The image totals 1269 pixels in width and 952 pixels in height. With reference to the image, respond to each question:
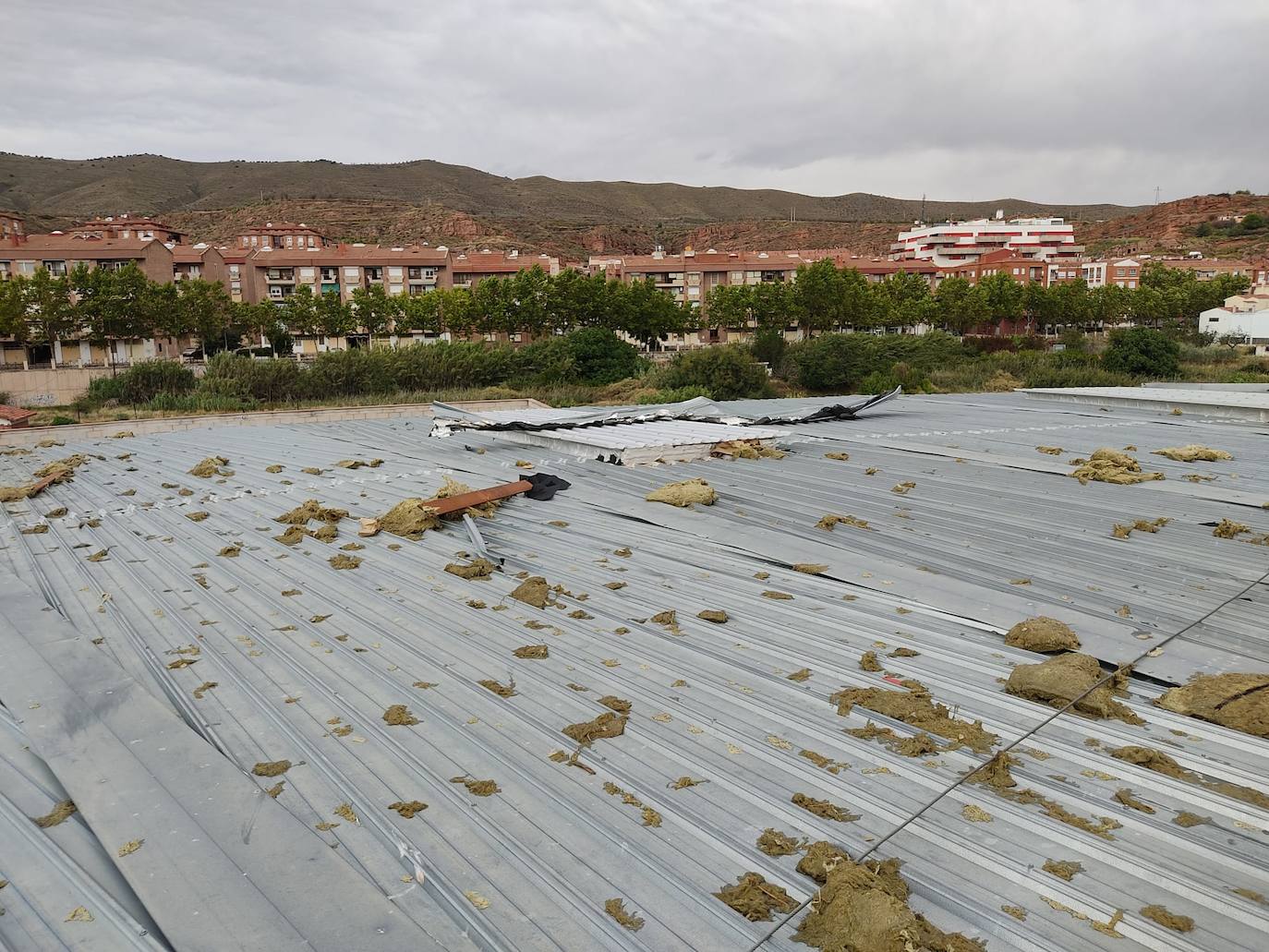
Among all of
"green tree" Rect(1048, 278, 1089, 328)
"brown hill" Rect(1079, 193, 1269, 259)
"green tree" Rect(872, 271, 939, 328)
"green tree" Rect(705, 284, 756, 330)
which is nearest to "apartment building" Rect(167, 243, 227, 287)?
"green tree" Rect(705, 284, 756, 330)

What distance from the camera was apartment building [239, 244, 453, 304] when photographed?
218 feet

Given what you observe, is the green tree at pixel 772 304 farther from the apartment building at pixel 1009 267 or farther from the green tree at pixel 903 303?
the apartment building at pixel 1009 267

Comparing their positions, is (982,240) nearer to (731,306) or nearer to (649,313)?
(731,306)

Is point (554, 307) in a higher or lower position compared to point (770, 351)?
higher

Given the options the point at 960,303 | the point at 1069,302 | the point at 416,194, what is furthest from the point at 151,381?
the point at 416,194

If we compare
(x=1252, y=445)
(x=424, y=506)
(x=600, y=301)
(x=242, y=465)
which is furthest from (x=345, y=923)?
(x=600, y=301)

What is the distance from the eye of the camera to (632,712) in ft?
12.1

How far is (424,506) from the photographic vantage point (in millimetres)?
6688

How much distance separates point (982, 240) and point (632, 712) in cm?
11329

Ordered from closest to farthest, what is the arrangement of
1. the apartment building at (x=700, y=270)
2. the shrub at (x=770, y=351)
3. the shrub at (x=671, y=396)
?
1. the shrub at (x=671, y=396)
2. the shrub at (x=770, y=351)
3. the apartment building at (x=700, y=270)

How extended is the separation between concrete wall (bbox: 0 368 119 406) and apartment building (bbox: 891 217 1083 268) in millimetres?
87420

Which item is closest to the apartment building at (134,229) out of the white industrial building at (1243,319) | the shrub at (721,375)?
the shrub at (721,375)

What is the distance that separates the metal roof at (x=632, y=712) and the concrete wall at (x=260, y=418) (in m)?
9.08

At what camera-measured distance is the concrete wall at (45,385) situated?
32.7 m
